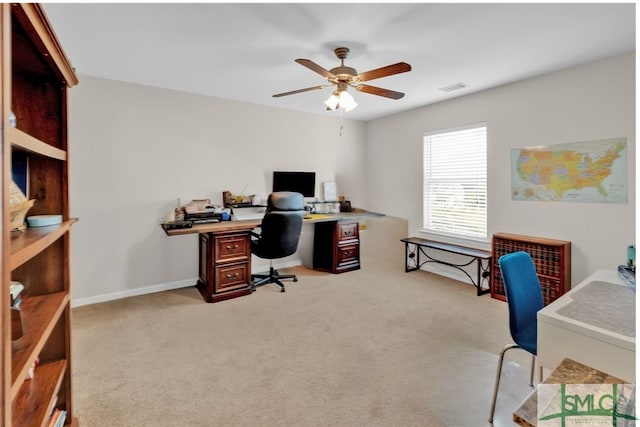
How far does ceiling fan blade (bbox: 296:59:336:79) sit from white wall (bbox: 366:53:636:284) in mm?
2344

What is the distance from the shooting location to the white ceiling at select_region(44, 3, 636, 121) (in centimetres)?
211

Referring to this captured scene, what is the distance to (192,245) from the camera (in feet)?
13.3

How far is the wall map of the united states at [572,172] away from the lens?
2887 millimetres

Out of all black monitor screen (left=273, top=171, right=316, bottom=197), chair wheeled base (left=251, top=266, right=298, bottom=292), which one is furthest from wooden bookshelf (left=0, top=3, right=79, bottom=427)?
black monitor screen (left=273, top=171, right=316, bottom=197)

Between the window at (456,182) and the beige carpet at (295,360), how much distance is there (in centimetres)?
100

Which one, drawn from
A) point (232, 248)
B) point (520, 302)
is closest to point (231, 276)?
point (232, 248)

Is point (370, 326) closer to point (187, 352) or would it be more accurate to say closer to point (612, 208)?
point (187, 352)

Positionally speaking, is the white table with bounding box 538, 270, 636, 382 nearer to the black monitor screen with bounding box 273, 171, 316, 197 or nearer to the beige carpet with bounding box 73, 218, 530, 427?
the beige carpet with bounding box 73, 218, 530, 427

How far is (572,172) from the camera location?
3.16 m

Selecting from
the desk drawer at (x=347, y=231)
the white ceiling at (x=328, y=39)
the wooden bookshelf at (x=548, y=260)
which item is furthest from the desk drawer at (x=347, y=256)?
the white ceiling at (x=328, y=39)

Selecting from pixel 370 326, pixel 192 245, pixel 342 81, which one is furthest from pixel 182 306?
pixel 342 81

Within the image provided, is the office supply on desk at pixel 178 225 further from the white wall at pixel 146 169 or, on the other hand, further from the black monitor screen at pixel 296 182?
the black monitor screen at pixel 296 182

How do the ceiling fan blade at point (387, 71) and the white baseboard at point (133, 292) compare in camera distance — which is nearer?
the ceiling fan blade at point (387, 71)

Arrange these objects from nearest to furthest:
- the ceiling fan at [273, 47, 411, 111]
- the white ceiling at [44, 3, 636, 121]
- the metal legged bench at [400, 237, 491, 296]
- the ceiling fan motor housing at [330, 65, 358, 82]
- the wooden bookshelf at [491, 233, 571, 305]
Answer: the white ceiling at [44, 3, 636, 121] < the ceiling fan at [273, 47, 411, 111] < the ceiling fan motor housing at [330, 65, 358, 82] < the wooden bookshelf at [491, 233, 571, 305] < the metal legged bench at [400, 237, 491, 296]
